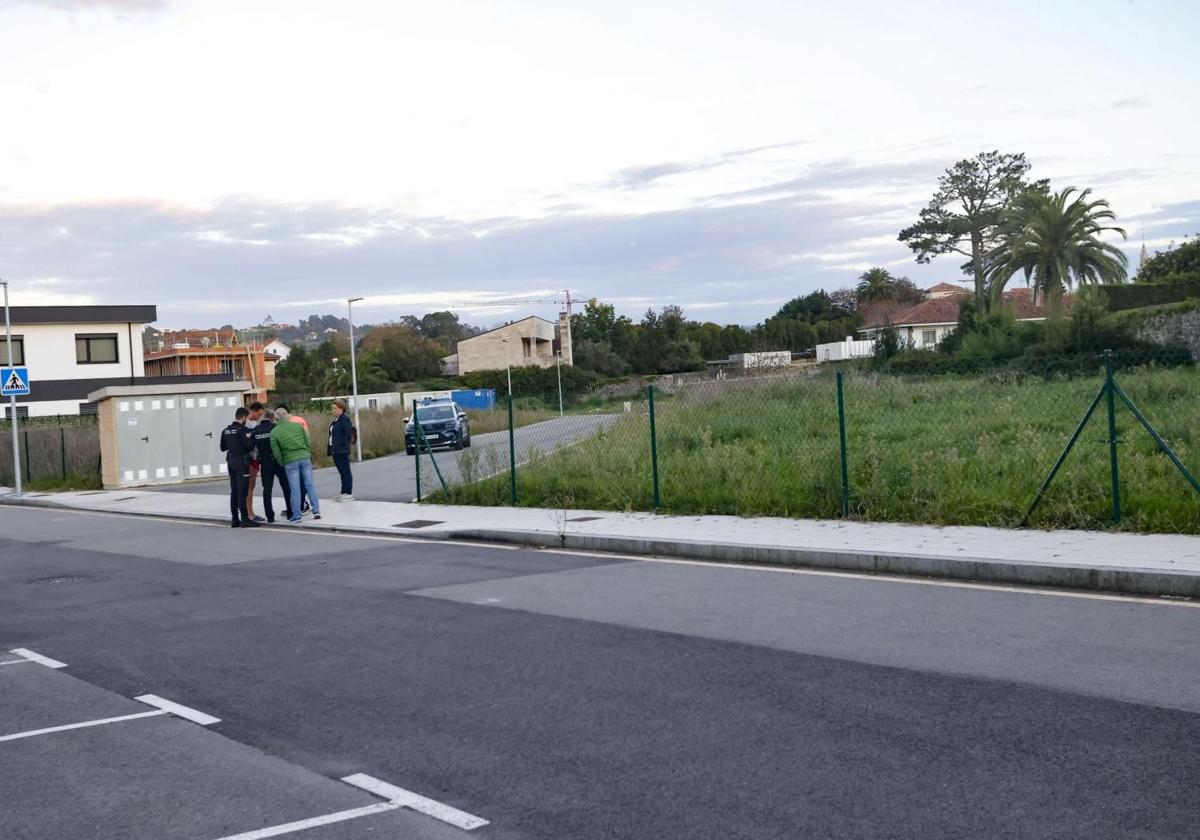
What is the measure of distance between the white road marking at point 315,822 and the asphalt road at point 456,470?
46.9 feet

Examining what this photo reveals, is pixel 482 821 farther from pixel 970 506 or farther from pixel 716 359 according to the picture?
pixel 716 359

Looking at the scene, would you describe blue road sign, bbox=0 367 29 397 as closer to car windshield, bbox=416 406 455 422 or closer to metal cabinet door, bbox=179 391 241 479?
metal cabinet door, bbox=179 391 241 479

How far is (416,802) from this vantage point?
5.17 meters

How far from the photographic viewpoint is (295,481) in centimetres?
1847

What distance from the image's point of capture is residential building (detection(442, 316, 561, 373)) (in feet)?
310

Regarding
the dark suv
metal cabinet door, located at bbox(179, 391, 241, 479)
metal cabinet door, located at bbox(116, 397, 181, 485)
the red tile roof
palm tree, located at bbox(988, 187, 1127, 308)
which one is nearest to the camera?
metal cabinet door, located at bbox(116, 397, 181, 485)

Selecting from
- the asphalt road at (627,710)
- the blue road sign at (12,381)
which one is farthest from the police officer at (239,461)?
the blue road sign at (12,381)

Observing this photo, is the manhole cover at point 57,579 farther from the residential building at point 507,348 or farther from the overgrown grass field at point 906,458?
the residential building at point 507,348

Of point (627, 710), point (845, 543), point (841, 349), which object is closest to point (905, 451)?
point (845, 543)

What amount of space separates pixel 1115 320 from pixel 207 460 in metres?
29.3

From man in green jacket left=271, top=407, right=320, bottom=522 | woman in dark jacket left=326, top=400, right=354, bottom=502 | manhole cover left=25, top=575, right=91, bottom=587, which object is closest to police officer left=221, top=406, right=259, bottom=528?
man in green jacket left=271, top=407, right=320, bottom=522

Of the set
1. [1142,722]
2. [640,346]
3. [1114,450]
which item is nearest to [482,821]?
[1142,722]

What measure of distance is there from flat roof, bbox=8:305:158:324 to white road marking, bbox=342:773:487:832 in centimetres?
5401

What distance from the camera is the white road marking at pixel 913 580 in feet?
29.7
